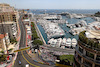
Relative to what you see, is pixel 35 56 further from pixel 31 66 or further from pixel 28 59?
pixel 31 66

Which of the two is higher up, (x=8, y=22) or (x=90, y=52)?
(x=8, y=22)

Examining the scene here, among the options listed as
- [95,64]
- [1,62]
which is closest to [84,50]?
[95,64]

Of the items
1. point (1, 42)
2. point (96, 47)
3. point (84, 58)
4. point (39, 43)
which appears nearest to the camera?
point (96, 47)

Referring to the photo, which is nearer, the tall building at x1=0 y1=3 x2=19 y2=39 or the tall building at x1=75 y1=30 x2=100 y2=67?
the tall building at x1=75 y1=30 x2=100 y2=67

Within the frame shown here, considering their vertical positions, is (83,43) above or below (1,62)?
above

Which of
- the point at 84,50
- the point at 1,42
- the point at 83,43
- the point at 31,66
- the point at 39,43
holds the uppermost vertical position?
the point at 83,43

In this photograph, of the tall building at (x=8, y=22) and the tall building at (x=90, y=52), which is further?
the tall building at (x=8, y=22)

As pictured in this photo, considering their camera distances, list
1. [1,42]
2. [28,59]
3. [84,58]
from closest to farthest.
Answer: [84,58], [28,59], [1,42]

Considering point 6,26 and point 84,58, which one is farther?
point 6,26

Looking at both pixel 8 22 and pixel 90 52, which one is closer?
pixel 90 52

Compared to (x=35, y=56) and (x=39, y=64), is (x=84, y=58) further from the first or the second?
(x=35, y=56)
